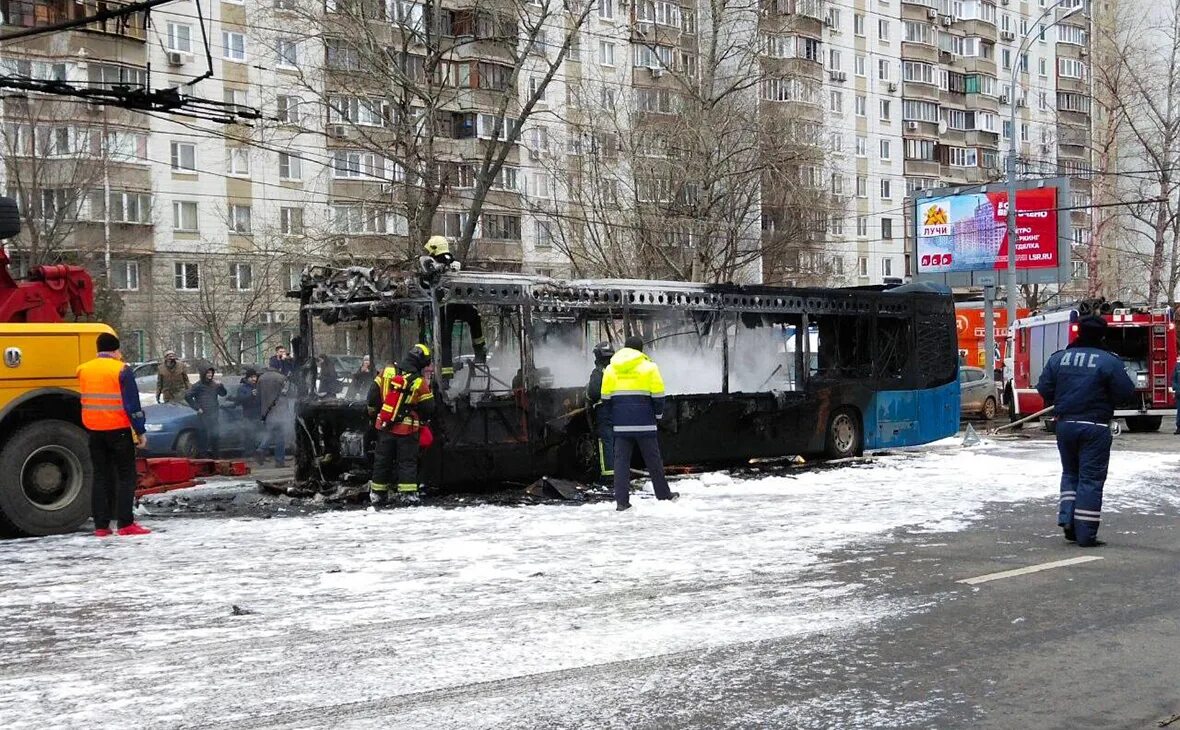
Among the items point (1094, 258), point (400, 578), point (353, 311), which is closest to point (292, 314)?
point (1094, 258)

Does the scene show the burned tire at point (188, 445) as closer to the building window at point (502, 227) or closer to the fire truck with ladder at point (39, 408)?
the fire truck with ladder at point (39, 408)

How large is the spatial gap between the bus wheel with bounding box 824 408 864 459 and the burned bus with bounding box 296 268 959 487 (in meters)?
0.02

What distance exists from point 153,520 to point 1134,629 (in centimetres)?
914

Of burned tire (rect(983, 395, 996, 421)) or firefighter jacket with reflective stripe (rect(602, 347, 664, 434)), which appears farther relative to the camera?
burned tire (rect(983, 395, 996, 421))

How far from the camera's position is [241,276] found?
→ 46.2 meters

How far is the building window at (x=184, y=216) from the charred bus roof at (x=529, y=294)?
31531 mm

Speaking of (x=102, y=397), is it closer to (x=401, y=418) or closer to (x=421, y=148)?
(x=401, y=418)

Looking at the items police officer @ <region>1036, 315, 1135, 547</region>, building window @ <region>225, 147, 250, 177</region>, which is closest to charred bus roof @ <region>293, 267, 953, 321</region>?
police officer @ <region>1036, 315, 1135, 547</region>

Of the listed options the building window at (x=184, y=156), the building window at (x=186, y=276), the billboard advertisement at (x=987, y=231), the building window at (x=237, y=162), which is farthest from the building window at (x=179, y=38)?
the billboard advertisement at (x=987, y=231)

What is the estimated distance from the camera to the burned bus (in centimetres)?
1432

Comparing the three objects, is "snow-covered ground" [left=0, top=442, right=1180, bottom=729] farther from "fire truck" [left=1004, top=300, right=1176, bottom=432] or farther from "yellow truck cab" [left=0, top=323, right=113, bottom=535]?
"fire truck" [left=1004, top=300, right=1176, bottom=432]

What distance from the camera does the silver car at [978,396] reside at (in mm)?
32938

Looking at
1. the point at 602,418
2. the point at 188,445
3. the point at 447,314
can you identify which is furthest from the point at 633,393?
the point at 188,445

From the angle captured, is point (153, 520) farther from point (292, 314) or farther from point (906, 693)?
point (292, 314)
